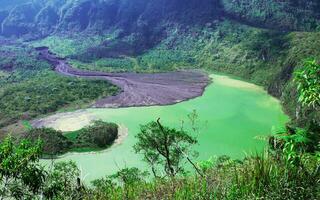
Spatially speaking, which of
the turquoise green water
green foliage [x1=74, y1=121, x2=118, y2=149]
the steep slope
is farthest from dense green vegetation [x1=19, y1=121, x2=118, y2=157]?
the steep slope

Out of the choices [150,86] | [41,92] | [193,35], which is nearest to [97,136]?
[41,92]

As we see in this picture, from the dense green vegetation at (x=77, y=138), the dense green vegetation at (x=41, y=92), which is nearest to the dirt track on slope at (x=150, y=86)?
the dense green vegetation at (x=41, y=92)

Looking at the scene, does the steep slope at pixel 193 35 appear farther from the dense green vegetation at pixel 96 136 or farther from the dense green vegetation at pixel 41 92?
the dense green vegetation at pixel 96 136

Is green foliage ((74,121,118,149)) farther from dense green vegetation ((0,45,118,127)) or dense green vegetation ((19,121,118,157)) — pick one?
dense green vegetation ((0,45,118,127))

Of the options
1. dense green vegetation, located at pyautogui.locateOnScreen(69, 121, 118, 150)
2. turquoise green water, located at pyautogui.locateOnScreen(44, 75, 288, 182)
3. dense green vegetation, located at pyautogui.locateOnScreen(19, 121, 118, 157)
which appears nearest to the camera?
turquoise green water, located at pyautogui.locateOnScreen(44, 75, 288, 182)

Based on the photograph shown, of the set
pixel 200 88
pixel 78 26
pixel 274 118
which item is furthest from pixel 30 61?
pixel 274 118

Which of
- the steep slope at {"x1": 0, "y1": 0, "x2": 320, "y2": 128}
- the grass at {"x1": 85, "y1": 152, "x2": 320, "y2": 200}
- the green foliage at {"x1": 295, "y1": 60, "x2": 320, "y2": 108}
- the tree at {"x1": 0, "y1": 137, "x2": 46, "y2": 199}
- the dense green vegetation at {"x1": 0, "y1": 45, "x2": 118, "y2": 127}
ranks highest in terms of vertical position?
the green foliage at {"x1": 295, "y1": 60, "x2": 320, "y2": 108}
